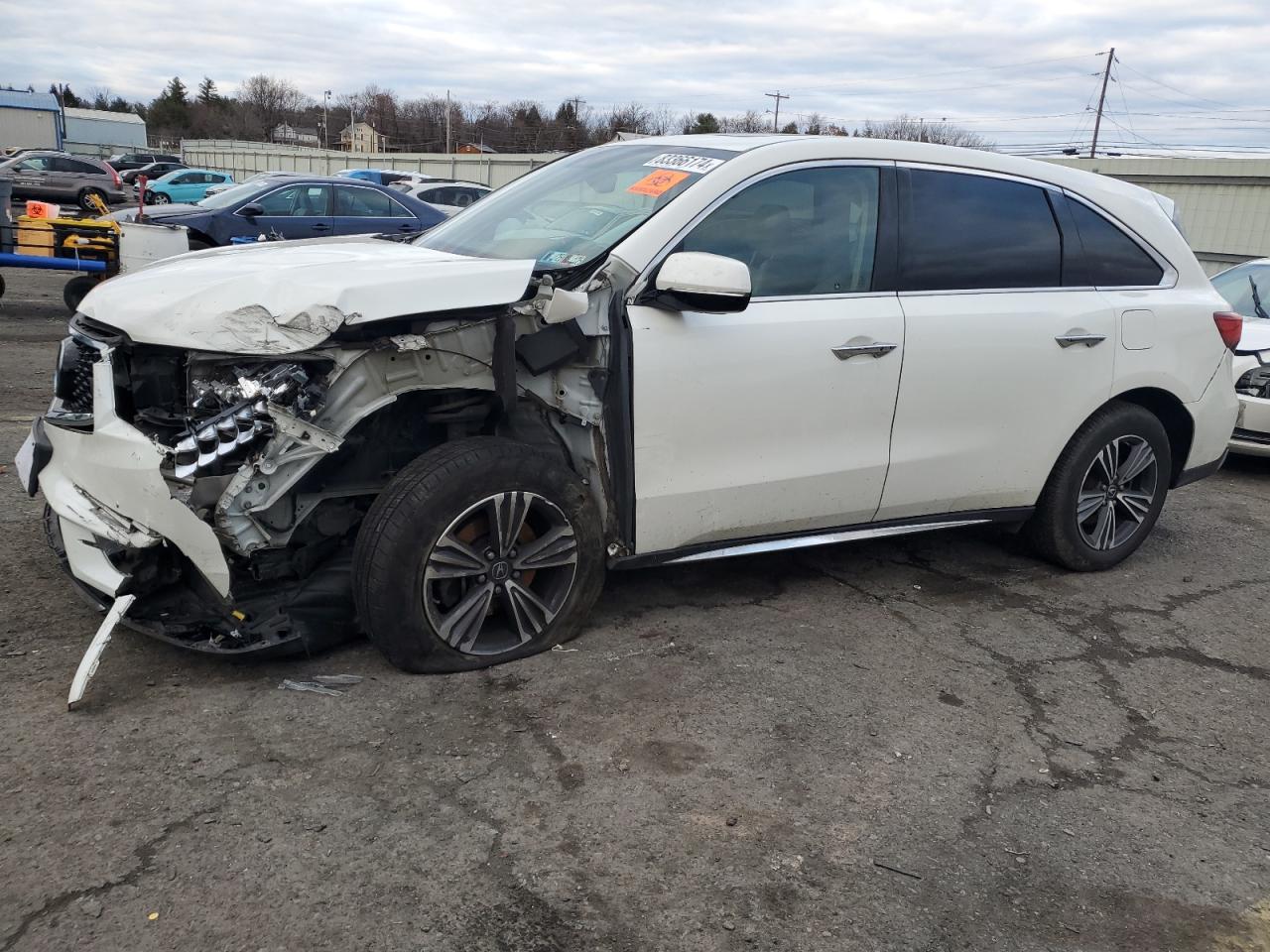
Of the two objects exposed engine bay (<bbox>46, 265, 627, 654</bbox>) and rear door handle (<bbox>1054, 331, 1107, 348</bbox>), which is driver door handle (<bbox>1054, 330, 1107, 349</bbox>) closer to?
rear door handle (<bbox>1054, 331, 1107, 348</bbox>)

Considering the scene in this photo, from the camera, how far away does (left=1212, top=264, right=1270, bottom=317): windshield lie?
8.04 m

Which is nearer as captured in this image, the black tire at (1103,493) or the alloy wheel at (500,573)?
the alloy wheel at (500,573)

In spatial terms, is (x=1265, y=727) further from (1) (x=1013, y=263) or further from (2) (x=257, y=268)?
(2) (x=257, y=268)

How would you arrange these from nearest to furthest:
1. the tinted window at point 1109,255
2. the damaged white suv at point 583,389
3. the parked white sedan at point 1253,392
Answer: the damaged white suv at point 583,389
the tinted window at point 1109,255
the parked white sedan at point 1253,392

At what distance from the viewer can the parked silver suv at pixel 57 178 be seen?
28141mm

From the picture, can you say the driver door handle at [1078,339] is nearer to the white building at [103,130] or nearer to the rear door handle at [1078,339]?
the rear door handle at [1078,339]

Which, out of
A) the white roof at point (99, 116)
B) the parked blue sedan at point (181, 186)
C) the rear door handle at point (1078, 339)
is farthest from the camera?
the white roof at point (99, 116)

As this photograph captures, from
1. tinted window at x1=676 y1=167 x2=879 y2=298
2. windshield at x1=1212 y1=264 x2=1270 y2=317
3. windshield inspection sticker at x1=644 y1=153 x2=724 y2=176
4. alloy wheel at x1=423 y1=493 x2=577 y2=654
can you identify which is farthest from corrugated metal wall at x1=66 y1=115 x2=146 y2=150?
alloy wheel at x1=423 y1=493 x2=577 y2=654

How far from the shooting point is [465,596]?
3469mm

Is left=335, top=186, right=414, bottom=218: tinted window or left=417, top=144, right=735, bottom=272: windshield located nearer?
left=417, top=144, right=735, bottom=272: windshield

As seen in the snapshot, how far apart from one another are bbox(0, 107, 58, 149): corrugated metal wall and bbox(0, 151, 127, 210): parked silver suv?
2356 centimetres

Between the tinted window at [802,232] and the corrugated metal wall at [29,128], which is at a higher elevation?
the corrugated metal wall at [29,128]

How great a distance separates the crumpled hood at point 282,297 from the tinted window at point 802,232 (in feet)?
2.74

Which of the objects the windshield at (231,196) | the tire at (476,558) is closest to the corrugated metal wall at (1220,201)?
the windshield at (231,196)
